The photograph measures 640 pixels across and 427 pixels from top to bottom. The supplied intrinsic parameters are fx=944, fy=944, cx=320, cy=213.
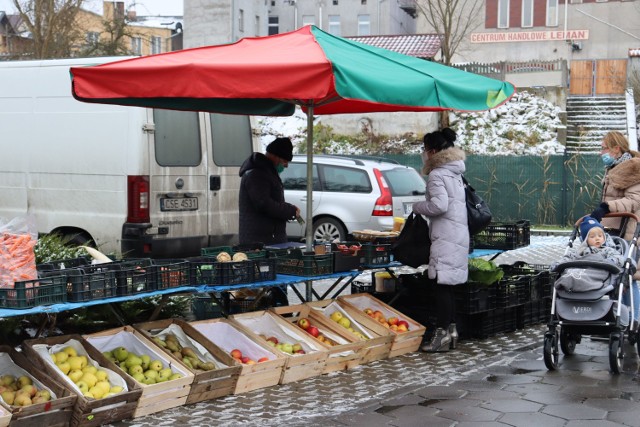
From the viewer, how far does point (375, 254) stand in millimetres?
8836

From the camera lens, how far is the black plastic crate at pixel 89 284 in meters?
6.36

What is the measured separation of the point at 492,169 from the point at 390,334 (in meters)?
17.0

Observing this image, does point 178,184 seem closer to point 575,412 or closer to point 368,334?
point 368,334

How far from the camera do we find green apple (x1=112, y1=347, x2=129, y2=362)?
6.66m

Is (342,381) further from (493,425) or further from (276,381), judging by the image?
(493,425)

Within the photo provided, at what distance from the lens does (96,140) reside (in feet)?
35.5


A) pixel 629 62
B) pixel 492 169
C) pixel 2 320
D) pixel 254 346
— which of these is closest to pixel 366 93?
pixel 254 346

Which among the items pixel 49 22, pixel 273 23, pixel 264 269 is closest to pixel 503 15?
pixel 273 23

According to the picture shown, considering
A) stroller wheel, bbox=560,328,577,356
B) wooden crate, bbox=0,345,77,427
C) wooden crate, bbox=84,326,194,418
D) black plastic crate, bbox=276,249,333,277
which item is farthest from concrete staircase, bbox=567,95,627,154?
wooden crate, bbox=0,345,77,427

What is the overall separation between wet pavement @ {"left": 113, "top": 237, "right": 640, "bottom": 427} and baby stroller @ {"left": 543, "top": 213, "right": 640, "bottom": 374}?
262 mm

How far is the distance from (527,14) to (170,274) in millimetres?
40532

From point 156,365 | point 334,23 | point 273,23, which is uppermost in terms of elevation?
point 273,23

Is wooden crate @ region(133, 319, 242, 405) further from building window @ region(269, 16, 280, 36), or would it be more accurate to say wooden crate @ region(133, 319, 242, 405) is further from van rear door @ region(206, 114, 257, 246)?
building window @ region(269, 16, 280, 36)

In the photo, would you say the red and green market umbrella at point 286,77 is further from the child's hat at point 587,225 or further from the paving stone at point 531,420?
the paving stone at point 531,420
